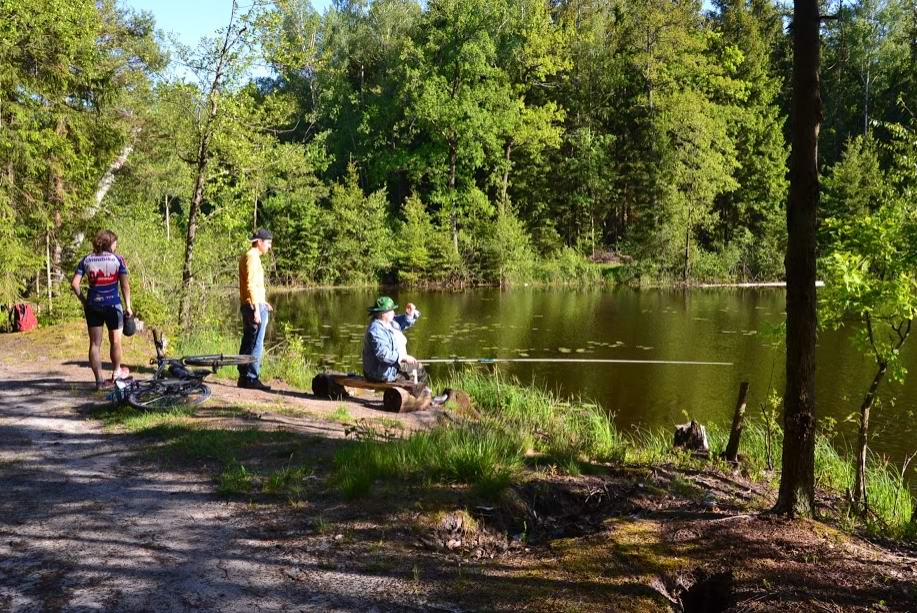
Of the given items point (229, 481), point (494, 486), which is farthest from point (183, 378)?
point (494, 486)

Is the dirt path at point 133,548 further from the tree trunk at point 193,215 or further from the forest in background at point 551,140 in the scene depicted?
the forest in background at point 551,140

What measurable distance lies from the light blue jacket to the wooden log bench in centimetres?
13

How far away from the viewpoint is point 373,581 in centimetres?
380

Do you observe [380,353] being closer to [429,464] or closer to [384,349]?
[384,349]

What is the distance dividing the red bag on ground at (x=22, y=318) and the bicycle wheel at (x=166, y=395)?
7656 millimetres

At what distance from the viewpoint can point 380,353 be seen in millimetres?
8523

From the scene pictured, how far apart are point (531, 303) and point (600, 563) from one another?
26041 millimetres

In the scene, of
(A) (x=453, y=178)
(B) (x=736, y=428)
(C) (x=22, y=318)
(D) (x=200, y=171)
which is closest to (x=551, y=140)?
(A) (x=453, y=178)

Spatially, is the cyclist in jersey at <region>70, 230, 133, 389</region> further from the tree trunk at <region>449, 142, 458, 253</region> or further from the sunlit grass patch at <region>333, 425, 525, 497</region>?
the tree trunk at <region>449, 142, 458, 253</region>

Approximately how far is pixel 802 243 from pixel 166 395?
6058mm

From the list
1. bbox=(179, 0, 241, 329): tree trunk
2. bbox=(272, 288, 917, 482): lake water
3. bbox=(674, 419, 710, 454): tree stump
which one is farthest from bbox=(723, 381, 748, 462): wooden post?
bbox=(179, 0, 241, 329): tree trunk

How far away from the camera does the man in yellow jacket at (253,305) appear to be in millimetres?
8930

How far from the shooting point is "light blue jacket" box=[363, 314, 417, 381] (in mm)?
8531

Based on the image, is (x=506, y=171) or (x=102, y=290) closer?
(x=102, y=290)
